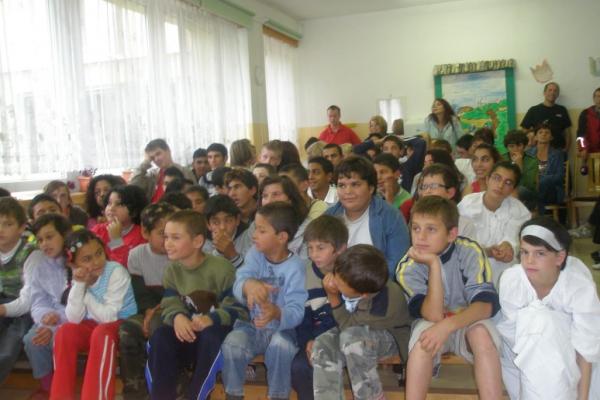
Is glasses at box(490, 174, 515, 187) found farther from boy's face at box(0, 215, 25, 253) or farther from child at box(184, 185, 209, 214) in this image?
boy's face at box(0, 215, 25, 253)

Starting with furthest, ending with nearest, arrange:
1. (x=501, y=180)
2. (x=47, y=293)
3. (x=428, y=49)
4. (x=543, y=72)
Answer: (x=428, y=49), (x=543, y=72), (x=501, y=180), (x=47, y=293)

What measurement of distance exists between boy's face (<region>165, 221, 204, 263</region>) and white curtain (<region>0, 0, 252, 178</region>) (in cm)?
204

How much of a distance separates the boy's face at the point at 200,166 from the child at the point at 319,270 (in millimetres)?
2734

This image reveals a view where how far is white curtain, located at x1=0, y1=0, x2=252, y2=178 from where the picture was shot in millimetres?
3760

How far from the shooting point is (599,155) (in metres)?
5.45

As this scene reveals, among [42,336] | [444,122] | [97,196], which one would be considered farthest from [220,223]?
[444,122]

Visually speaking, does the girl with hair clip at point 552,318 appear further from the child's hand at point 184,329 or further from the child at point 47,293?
the child at point 47,293

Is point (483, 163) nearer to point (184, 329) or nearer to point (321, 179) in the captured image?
point (321, 179)

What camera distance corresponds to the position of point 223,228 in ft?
8.43

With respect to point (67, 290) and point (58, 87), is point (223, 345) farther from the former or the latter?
point (58, 87)

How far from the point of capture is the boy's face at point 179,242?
2.21 m

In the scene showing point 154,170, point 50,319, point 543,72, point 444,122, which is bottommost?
point 50,319

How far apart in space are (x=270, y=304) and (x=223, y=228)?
665mm

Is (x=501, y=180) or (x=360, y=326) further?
(x=501, y=180)
